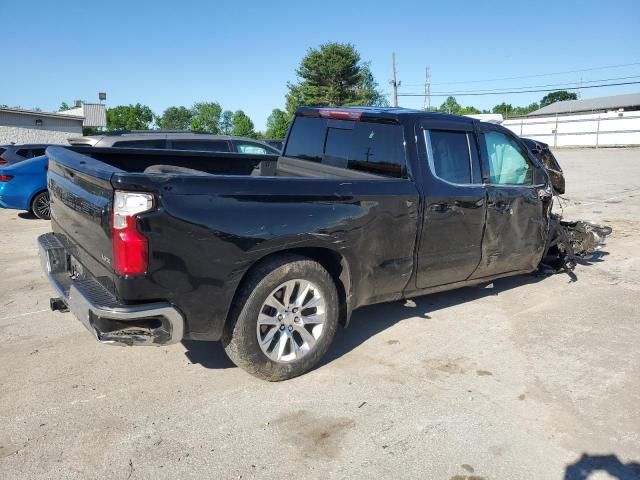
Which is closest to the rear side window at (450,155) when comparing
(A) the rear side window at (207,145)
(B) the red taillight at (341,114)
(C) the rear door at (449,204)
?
(C) the rear door at (449,204)

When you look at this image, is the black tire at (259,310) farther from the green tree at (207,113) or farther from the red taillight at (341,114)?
the green tree at (207,113)

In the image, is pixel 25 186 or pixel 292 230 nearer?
pixel 292 230

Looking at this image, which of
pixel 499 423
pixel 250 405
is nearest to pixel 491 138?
pixel 499 423

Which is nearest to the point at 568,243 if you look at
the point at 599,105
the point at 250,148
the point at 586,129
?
the point at 250,148

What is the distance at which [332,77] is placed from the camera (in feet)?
179

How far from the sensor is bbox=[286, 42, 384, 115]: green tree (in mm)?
53781

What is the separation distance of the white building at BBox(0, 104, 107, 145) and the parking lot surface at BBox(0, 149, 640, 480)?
1283 inches

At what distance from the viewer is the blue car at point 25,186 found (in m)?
9.93

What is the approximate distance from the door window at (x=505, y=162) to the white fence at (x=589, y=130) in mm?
37791

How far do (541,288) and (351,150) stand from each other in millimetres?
2971

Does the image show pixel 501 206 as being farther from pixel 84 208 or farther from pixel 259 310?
pixel 84 208

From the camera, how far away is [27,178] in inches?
397

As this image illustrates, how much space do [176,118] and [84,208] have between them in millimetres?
129687

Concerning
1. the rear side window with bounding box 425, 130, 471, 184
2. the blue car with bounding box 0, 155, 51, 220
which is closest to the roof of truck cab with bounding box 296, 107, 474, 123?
the rear side window with bounding box 425, 130, 471, 184
